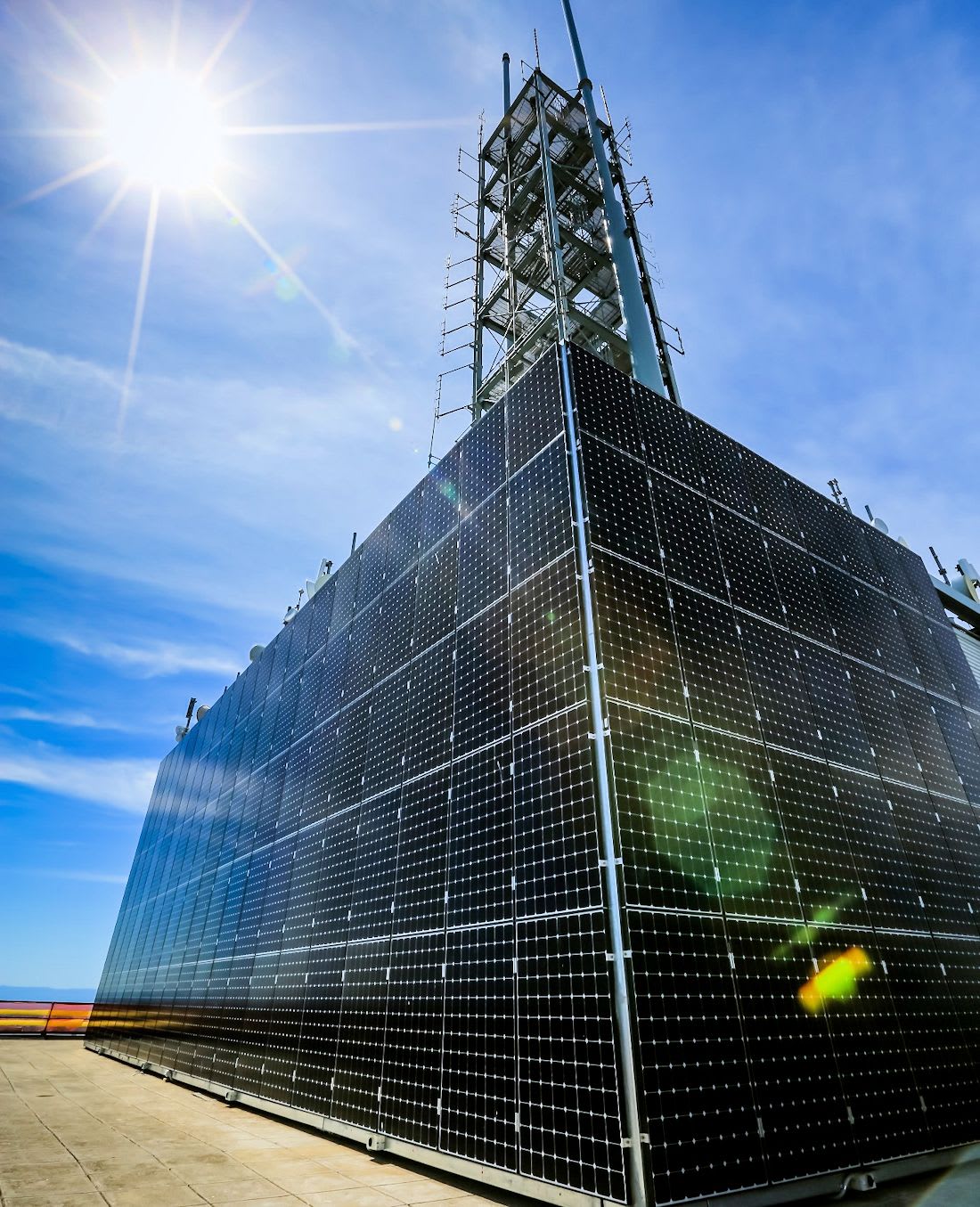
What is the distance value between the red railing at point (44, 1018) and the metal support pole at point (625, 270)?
4149cm

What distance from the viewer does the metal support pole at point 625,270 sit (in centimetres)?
1537

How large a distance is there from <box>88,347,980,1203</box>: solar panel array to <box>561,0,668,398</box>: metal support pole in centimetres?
331

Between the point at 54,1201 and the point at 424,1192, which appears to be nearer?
the point at 54,1201

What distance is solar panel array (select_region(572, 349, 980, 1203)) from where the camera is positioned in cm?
655

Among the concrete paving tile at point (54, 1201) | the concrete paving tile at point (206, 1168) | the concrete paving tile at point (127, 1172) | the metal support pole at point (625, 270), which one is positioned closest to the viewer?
the concrete paving tile at point (54, 1201)

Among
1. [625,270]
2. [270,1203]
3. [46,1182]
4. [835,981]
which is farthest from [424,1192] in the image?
[625,270]

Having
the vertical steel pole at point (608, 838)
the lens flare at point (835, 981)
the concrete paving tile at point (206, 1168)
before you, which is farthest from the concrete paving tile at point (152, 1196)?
the lens flare at point (835, 981)

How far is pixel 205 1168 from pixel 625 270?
20.5m

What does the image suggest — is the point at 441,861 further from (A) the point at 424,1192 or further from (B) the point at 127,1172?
(B) the point at 127,1172

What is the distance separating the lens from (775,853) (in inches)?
340

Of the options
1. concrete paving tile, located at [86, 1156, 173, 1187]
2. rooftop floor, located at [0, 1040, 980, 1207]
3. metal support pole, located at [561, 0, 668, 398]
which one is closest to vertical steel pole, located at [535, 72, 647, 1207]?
rooftop floor, located at [0, 1040, 980, 1207]

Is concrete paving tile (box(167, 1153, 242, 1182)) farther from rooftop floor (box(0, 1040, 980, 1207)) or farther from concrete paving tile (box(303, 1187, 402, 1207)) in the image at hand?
concrete paving tile (box(303, 1187, 402, 1207))

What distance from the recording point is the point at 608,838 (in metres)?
6.84

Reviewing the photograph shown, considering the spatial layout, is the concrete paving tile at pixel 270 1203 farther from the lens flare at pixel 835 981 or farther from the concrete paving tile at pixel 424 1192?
the lens flare at pixel 835 981
